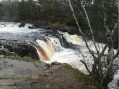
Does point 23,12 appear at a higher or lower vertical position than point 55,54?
higher

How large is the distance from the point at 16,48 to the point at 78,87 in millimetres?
8987

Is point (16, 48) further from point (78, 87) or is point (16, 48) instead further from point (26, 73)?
point (78, 87)

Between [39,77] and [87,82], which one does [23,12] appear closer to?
[39,77]

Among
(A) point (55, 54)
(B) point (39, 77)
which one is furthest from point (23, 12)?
(B) point (39, 77)

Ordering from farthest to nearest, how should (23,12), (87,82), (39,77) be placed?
(23,12), (39,77), (87,82)

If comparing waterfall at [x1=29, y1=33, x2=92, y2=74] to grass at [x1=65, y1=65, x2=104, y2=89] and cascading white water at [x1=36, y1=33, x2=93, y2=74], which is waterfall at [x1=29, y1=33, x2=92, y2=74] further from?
grass at [x1=65, y1=65, x2=104, y2=89]

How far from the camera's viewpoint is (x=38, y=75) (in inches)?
298

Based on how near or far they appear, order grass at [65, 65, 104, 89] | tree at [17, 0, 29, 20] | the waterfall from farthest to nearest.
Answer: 1. tree at [17, 0, 29, 20]
2. the waterfall
3. grass at [65, 65, 104, 89]

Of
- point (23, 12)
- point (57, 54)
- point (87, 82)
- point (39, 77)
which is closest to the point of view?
point (87, 82)

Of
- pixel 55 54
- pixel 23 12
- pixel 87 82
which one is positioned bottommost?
pixel 55 54

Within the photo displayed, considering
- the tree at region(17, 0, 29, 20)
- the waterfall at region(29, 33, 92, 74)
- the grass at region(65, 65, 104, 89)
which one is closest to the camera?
the grass at region(65, 65, 104, 89)

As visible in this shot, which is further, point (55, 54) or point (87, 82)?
point (55, 54)

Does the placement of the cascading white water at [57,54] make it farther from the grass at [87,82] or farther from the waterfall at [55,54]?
the grass at [87,82]

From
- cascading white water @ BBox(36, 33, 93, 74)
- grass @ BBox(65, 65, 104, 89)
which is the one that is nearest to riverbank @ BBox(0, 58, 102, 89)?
grass @ BBox(65, 65, 104, 89)
